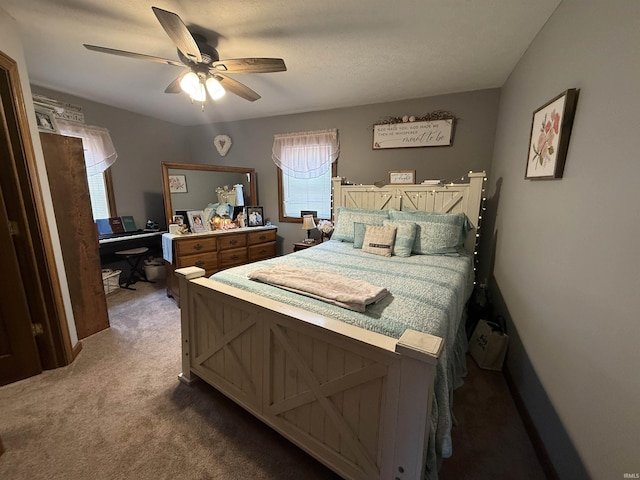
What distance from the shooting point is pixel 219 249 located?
3283 mm

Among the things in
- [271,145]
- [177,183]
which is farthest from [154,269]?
[271,145]

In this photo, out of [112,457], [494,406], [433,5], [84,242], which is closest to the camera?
[112,457]

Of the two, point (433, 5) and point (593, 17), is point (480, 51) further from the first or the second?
point (593, 17)

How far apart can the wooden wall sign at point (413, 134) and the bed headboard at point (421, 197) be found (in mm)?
556

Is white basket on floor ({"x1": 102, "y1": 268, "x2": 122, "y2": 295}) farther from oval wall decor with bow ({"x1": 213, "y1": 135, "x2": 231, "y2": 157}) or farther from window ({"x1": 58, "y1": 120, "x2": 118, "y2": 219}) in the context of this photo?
oval wall decor with bow ({"x1": 213, "y1": 135, "x2": 231, "y2": 157})

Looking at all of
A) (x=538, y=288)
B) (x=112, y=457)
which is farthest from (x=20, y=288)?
(x=538, y=288)

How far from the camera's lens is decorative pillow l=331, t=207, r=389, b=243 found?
107 inches

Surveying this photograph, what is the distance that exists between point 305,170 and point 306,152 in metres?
0.24

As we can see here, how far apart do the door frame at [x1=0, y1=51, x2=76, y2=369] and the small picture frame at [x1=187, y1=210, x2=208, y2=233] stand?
143 centimetres

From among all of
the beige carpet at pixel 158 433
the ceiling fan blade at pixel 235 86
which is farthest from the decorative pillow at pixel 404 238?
the ceiling fan blade at pixel 235 86

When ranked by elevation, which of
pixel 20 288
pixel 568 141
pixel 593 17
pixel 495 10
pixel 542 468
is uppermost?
pixel 495 10

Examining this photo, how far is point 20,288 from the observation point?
5.62 feet

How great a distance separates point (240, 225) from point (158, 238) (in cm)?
121

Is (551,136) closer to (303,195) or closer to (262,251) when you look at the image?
(303,195)
